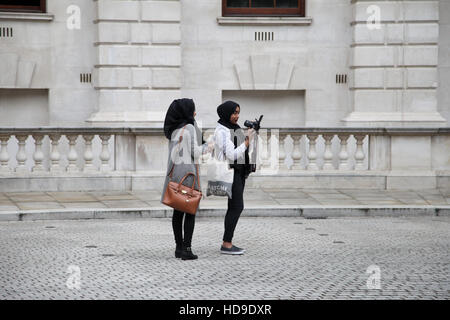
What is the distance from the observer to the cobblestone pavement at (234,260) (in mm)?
7809

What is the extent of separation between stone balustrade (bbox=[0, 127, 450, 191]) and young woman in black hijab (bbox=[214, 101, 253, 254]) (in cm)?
567

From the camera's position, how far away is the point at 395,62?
56.7 ft

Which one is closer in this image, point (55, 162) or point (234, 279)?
point (234, 279)

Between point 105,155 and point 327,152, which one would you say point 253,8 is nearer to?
point 327,152

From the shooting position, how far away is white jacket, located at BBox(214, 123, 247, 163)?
9523mm

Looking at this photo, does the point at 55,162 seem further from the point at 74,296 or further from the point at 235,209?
the point at 74,296

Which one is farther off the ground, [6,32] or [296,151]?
[6,32]

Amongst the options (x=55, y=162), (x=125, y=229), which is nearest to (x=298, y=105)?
(x=55, y=162)

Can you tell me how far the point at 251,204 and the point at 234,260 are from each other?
414 cm

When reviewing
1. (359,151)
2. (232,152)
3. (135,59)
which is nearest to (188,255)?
(232,152)

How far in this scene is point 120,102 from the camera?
1705 centimetres

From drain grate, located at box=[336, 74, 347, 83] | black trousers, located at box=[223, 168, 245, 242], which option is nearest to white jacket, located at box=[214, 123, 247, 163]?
black trousers, located at box=[223, 168, 245, 242]

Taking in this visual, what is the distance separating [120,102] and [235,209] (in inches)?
305
